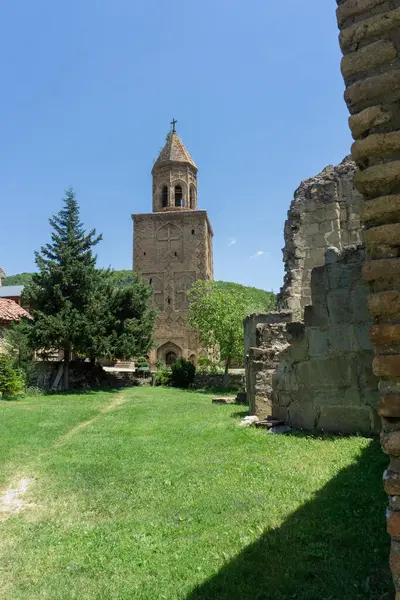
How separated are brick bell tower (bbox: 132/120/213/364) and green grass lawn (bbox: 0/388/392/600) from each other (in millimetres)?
30337

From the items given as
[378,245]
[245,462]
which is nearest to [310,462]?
[245,462]

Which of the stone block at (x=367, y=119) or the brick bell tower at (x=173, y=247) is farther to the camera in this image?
the brick bell tower at (x=173, y=247)

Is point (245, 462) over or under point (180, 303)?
under

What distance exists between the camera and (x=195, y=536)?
351 cm

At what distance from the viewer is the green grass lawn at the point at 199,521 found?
279 cm

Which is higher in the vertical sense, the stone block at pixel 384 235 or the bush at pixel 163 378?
the stone block at pixel 384 235

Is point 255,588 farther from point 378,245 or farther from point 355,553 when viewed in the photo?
point 378,245

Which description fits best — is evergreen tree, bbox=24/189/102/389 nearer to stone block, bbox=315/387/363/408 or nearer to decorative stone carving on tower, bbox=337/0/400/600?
stone block, bbox=315/387/363/408

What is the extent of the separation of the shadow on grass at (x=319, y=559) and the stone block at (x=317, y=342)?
3055mm

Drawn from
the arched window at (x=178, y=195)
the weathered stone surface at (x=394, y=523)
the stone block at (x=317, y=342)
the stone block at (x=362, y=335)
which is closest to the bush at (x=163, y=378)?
the arched window at (x=178, y=195)

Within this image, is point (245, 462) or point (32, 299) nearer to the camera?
point (245, 462)

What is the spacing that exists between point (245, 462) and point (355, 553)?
2.60 metres

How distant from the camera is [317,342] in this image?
22.9 ft

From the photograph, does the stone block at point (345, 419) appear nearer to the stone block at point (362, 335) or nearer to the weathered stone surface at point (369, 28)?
the stone block at point (362, 335)
